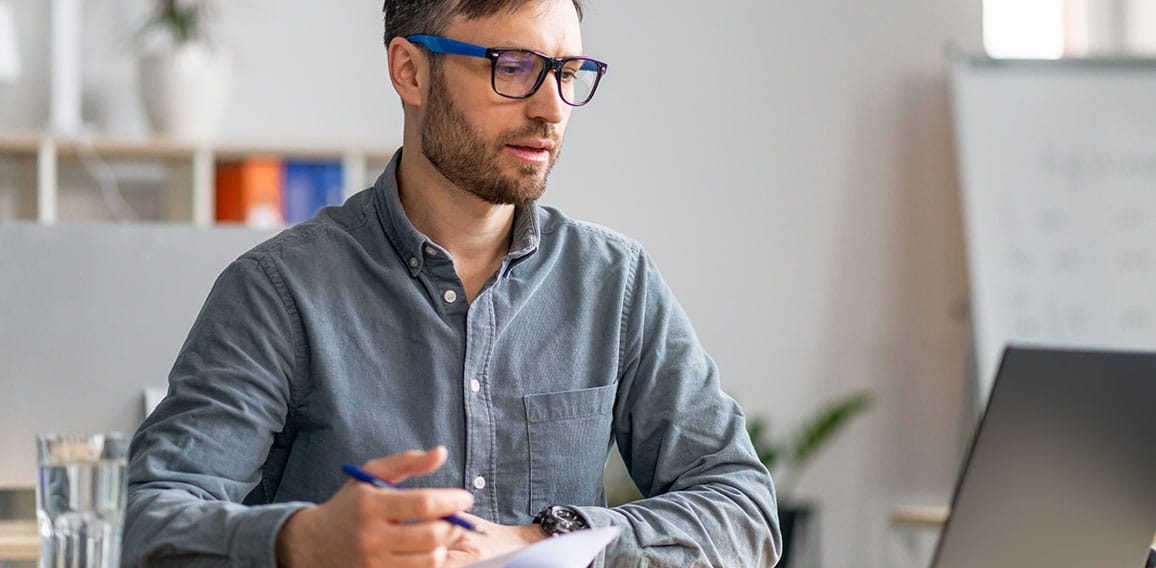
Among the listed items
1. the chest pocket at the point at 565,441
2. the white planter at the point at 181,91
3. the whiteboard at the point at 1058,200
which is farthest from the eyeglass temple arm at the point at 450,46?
the whiteboard at the point at 1058,200

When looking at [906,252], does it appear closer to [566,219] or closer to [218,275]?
[566,219]

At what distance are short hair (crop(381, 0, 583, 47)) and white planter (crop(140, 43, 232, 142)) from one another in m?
1.97

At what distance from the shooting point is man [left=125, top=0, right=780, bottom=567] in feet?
4.17

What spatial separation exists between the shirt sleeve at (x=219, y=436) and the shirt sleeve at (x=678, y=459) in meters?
0.33

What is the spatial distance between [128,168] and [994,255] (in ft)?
7.90

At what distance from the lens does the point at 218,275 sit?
1439 mm

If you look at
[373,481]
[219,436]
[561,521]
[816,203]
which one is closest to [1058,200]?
[816,203]

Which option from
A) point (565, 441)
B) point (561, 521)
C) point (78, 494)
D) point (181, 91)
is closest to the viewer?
point (78, 494)

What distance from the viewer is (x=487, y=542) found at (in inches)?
44.9

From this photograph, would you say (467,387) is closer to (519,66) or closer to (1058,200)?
(519,66)

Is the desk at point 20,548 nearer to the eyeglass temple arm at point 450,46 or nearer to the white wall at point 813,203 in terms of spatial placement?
the eyeglass temple arm at point 450,46

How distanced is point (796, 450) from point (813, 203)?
752 mm

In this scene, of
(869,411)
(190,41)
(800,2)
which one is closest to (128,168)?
(190,41)

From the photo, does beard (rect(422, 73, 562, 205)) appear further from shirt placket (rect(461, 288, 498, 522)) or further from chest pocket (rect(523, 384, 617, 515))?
chest pocket (rect(523, 384, 617, 515))
